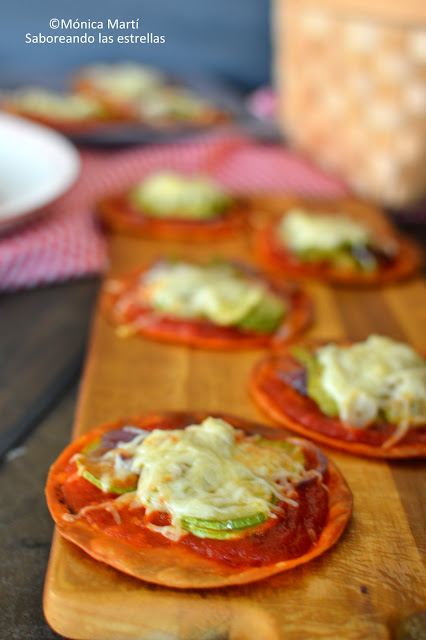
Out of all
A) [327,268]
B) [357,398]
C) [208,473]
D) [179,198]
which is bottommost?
[327,268]

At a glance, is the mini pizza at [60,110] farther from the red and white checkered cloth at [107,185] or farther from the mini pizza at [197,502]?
the mini pizza at [197,502]

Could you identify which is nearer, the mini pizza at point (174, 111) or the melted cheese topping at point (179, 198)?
the melted cheese topping at point (179, 198)

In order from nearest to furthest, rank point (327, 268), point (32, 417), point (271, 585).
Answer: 1. point (271, 585)
2. point (32, 417)
3. point (327, 268)

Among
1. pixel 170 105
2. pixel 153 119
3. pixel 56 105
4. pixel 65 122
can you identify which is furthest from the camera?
pixel 170 105

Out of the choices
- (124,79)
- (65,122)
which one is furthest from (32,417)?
(124,79)

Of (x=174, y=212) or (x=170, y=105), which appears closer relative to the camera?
(x=174, y=212)

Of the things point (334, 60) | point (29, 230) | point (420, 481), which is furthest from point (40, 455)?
point (334, 60)

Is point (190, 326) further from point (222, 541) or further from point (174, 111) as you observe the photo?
point (174, 111)

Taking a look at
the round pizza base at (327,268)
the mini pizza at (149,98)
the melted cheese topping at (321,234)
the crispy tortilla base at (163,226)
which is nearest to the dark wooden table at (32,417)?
the crispy tortilla base at (163,226)
